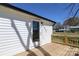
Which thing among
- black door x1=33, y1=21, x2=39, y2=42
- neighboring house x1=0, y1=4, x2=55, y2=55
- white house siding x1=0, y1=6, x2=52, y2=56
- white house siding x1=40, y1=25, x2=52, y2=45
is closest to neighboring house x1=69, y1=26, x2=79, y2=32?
neighboring house x1=0, y1=4, x2=55, y2=55

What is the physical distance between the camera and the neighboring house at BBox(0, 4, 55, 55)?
438 cm

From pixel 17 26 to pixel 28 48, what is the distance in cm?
108

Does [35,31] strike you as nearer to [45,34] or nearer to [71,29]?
[45,34]

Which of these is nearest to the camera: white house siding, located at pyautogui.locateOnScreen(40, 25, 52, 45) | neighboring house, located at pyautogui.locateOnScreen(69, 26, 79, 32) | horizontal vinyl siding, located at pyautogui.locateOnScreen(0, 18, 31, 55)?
neighboring house, located at pyautogui.locateOnScreen(69, 26, 79, 32)

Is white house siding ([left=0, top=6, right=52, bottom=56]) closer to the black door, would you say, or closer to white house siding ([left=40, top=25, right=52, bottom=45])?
the black door

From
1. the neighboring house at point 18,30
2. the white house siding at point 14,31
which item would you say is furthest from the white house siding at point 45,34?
the white house siding at point 14,31

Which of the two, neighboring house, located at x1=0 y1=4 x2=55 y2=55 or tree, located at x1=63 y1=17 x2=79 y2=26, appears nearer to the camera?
tree, located at x1=63 y1=17 x2=79 y2=26

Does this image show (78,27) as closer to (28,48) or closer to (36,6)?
(36,6)

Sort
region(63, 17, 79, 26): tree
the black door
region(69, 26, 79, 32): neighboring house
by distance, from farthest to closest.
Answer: the black door → region(69, 26, 79, 32): neighboring house → region(63, 17, 79, 26): tree

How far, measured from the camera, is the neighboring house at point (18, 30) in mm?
4375

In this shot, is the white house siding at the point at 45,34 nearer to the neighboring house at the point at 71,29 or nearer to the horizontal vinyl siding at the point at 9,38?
the horizontal vinyl siding at the point at 9,38

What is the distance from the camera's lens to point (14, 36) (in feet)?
16.0

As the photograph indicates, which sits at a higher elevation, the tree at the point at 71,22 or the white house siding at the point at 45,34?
the tree at the point at 71,22

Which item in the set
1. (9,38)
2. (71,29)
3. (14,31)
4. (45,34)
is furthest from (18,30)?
(45,34)
